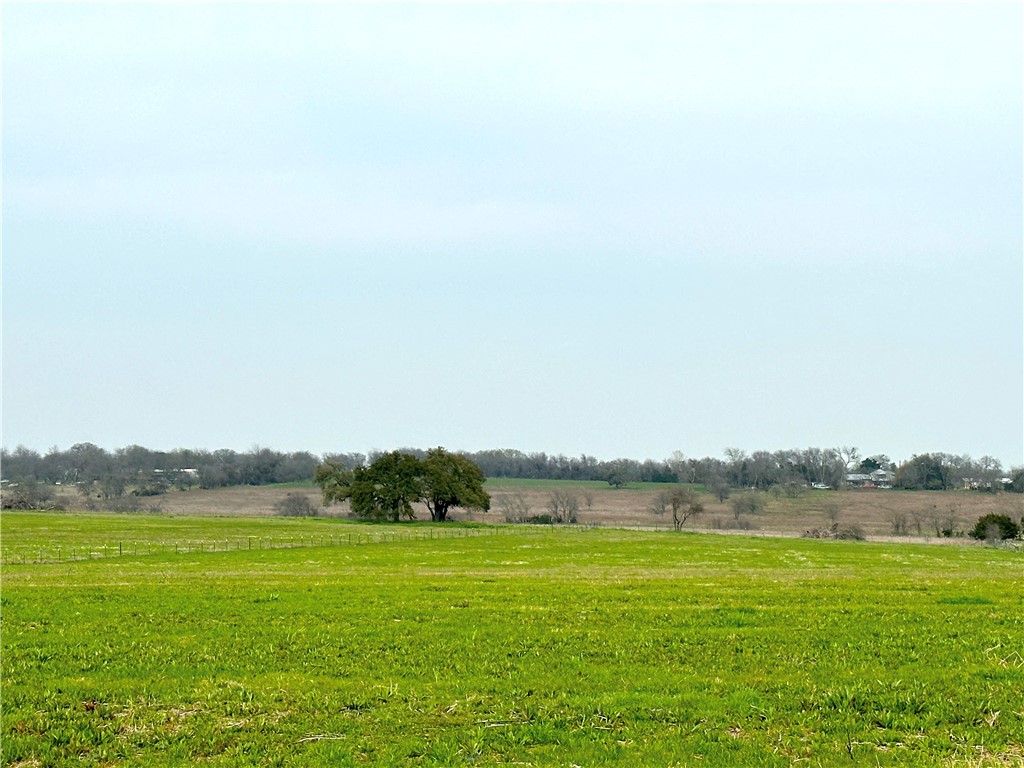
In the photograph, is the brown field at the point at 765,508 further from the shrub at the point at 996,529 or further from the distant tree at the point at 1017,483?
the shrub at the point at 996,529

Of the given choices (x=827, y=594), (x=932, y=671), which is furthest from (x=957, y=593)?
(x=932, y=671)

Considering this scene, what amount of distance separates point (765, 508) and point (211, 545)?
12224cm

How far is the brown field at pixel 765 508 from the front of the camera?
141 metres

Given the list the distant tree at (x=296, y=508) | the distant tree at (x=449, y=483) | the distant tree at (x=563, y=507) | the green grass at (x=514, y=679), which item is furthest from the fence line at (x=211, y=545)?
the distant tree at (x=296, y=508)

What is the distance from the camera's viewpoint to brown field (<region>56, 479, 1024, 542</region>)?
141000 millimetres

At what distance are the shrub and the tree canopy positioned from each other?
2353 inches

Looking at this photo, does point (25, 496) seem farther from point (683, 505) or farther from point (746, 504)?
point (746, 504)

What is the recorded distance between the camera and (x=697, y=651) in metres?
15.3

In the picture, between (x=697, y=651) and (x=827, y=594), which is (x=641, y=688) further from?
(x=827, y=594)

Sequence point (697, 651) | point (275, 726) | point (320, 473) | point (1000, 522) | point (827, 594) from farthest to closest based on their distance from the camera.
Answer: point (320, 473)
point (1000, 522)
point (827, 594)
point (697, 651)
point (275, 726)

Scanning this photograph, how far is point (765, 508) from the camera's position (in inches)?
6619

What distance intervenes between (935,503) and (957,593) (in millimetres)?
157887

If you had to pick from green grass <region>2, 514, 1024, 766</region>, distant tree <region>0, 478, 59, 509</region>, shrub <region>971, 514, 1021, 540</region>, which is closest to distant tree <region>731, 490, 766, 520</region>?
shrub <region>971, 514, 1021, 540</region>

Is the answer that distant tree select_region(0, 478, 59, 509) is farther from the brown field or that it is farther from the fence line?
the fence line
